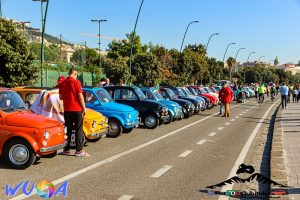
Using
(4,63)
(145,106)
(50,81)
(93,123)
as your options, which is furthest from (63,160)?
(50,81)

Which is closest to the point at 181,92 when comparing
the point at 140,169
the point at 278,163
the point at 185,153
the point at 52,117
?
the point at 185,153

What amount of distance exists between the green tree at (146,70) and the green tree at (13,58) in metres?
21.2

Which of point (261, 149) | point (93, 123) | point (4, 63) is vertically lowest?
point (261, 149)

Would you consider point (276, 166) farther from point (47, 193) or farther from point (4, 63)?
point (4, 63)

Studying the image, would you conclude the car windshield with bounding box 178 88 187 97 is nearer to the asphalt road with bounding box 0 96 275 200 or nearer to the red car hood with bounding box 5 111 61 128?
the asphalt road with bounding box 0 96 275 200

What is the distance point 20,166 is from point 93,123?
2997 millimetres

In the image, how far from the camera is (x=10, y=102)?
9000 millimetres

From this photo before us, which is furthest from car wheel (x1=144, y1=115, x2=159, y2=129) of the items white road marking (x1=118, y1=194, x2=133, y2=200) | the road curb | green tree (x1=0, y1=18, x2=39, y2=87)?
white road marking (x1=118, y1=194, x2=133, y2=200)

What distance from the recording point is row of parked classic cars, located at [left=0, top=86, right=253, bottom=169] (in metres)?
8.19

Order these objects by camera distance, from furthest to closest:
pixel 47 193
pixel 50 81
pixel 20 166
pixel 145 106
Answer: pixel 50 81
pixel 145 106
pixel 20 166
pixel 47 193

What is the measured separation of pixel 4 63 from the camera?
17625mm

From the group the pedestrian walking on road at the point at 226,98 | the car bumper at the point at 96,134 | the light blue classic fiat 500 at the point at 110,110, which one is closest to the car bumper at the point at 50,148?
the car bumper at the point at 96,134

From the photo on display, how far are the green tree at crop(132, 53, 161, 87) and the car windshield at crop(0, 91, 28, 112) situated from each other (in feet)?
Answer: 99.6

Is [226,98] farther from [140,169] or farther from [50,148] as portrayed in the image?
[50,148]
